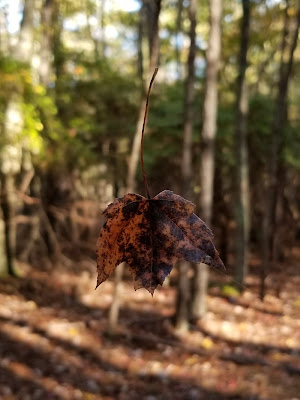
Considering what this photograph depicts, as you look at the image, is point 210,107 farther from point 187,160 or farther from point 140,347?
point 140,347

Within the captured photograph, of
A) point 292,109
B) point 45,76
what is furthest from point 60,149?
point 292,109

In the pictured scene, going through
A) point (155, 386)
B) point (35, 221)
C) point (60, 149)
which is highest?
point (60, 149)

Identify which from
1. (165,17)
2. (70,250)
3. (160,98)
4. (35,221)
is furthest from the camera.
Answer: (165,17)

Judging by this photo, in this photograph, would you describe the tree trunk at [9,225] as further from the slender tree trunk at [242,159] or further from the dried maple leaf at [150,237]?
the dried maple leaf at [150,237]

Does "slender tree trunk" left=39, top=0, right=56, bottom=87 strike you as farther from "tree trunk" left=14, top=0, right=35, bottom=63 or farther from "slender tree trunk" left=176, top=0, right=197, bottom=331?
"slender tree trunk" left=176, top=0, right=197, bottom=331

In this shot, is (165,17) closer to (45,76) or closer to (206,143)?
(45,76)
